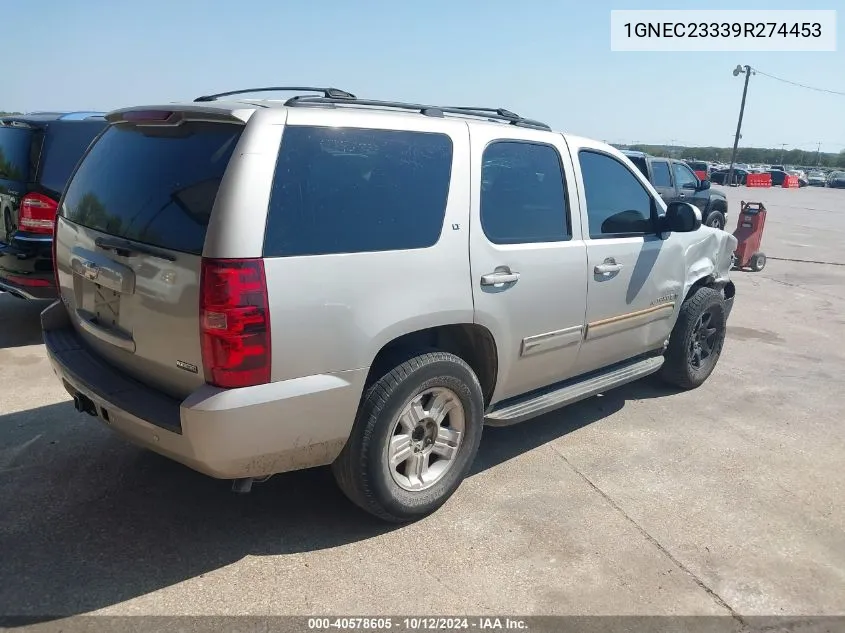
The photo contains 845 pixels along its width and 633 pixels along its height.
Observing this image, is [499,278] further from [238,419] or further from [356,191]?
[238,419]

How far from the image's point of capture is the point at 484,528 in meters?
3.24

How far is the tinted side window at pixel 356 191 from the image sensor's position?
8.59ft

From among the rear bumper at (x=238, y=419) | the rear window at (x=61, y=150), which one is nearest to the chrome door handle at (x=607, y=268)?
the rear bumper at (x=238, y=419)

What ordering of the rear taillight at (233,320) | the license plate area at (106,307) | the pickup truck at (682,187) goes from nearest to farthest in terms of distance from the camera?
the rear taillight at (233,320)
the license plate area at (106,307)
the pickup truck at (682,187)

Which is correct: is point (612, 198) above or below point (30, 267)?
above

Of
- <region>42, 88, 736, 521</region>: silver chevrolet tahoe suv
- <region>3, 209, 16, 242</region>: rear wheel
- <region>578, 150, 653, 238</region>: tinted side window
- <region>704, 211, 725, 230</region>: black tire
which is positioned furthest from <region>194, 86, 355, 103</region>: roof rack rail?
<region>704, 211, 725, 230</region>: black tire

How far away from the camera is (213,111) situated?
8.80 ft

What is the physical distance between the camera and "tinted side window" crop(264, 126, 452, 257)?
2619 mm

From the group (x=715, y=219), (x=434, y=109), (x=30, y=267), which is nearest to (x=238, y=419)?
(x=434, y=109)

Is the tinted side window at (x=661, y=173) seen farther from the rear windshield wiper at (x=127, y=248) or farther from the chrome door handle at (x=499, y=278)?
the rear windshield wiper at (x=127, y=248)

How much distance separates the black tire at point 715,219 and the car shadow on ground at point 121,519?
13.2 meters

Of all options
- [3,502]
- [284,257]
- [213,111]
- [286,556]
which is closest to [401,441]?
[286,556]

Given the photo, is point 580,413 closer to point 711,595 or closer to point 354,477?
point 711,595

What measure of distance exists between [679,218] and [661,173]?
1076 centimetres
